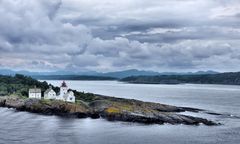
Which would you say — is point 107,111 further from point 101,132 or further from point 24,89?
point 24,89

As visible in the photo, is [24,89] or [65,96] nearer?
[65,96]

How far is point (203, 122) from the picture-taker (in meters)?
109

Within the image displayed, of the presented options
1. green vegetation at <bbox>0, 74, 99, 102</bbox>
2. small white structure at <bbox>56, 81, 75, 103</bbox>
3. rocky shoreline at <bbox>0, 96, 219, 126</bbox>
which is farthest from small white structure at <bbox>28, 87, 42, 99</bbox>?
green vegetation at <bbox>0, 74, 99, 102</bbox>

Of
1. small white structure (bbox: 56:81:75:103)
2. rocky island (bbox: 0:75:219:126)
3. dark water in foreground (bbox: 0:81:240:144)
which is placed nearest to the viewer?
dark water in foreground (bbox: 0:81:240:144)

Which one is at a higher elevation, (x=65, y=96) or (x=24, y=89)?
(x=24, y=89)

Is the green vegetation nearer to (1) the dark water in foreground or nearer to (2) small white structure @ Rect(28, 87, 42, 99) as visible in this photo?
(2) small white structure @ Rect(28, 87, 42, 99)

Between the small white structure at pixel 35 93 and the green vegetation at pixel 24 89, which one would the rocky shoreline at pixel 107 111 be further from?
the green vegetation at pixel 24 89

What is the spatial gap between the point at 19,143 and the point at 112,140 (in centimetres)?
1861

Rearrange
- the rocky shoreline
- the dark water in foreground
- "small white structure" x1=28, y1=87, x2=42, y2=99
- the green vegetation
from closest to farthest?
1. the dark water in foreground
2. the rocky shoreline
3. "small white structure" x1=28, y1=87, x2=42, y2=99
4. the green vegetation

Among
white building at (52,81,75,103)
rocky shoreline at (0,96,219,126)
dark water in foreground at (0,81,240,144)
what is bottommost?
dark water in foreground at (0,81,240,144)

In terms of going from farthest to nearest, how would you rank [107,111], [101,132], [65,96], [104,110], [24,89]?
[24,89], [65,96], [104,110], [107,111], [101,132]

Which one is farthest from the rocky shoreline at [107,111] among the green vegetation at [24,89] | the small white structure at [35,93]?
the green vegetation at [24,89]

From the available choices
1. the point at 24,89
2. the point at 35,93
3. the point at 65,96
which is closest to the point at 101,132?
the point at 65,96

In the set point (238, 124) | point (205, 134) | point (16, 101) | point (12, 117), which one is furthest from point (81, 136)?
point (16, 101)
